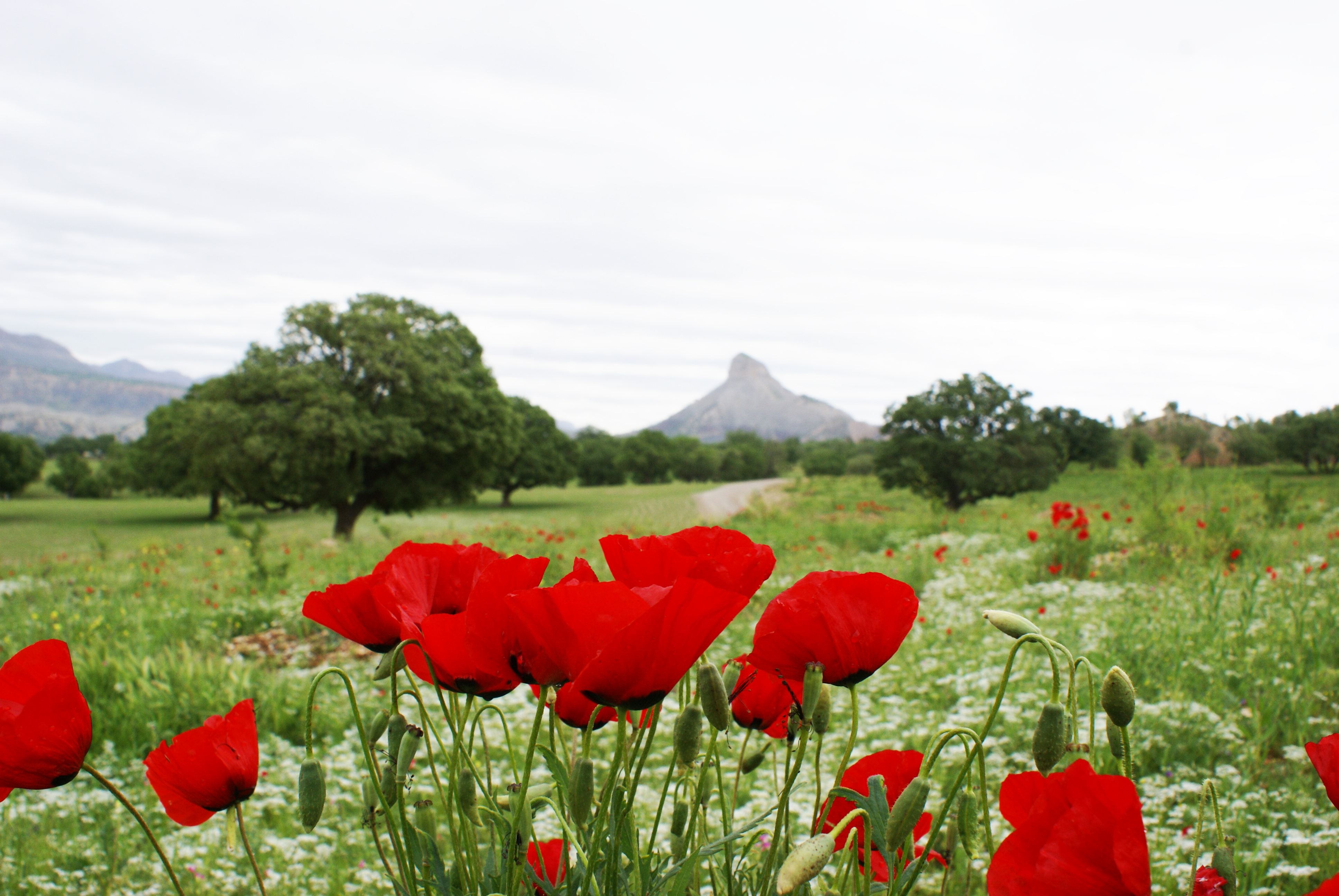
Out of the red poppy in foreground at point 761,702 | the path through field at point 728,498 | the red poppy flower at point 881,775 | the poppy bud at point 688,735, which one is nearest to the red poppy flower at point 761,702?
the red poppy in foreground at point 761,702

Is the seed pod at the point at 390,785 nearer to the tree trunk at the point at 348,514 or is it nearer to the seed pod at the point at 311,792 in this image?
the seed pod at the point at 311,792

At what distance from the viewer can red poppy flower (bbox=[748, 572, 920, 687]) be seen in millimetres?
794

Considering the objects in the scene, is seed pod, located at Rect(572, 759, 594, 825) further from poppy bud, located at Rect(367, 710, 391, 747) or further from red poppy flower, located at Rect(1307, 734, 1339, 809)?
red poppy flower, located at Rect(1307, 734, 1339, 809)

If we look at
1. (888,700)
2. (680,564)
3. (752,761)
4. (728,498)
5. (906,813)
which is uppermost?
(680,564)

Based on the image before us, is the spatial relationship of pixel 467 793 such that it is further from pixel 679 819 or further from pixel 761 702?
pixel 761 702

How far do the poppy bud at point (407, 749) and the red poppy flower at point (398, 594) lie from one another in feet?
0.36

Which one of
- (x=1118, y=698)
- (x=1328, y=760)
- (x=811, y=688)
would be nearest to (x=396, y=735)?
(x=811, y=688)

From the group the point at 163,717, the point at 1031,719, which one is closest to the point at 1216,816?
the point at 1031,719

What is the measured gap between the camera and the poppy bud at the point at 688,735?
0.81 meters

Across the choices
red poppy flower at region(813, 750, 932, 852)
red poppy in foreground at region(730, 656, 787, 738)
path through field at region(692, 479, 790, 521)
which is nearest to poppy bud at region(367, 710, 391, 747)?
red poppy in foreground at region(730, 656, 787, 738)

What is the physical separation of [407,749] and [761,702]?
0.50 m

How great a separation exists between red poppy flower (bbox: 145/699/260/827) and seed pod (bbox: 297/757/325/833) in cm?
9

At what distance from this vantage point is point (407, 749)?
2.89ft

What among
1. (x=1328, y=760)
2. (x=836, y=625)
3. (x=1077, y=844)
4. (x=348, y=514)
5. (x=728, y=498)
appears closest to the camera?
(x=1077, y=844)
